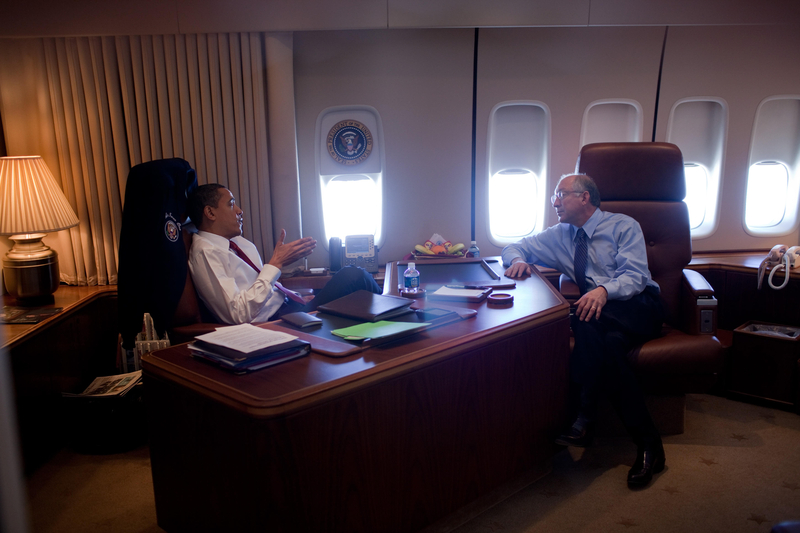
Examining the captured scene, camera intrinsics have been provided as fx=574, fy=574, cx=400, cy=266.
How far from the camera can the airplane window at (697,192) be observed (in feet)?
14.8

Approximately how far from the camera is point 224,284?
269 centimetres

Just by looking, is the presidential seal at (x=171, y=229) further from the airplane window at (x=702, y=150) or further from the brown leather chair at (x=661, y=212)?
the airplane window at (x=702, y=150)

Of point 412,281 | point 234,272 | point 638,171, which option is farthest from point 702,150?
point 234,272

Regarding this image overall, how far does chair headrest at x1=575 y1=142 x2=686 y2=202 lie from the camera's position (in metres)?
3.20

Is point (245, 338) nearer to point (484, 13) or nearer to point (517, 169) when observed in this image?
point (484, 13)

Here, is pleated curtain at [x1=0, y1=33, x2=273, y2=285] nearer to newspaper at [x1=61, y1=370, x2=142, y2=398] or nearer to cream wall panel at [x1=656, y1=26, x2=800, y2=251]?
newspaper at [x1=61, y1=370, x2=142, y2=398]

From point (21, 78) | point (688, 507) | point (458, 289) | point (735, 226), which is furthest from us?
point (735, 226)

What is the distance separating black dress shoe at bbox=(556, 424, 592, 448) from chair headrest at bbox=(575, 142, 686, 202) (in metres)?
1.34

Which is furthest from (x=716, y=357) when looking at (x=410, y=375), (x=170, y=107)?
(x=170, y=107)

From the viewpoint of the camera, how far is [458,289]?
8.61ft

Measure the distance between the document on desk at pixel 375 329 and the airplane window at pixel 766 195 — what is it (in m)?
3.77

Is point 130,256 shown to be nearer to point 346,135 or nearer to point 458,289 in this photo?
point 458,289

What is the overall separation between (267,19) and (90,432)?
8.21ft

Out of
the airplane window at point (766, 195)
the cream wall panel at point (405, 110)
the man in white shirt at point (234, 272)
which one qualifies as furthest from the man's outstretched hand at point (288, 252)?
the airplane window at point (766, 195)
